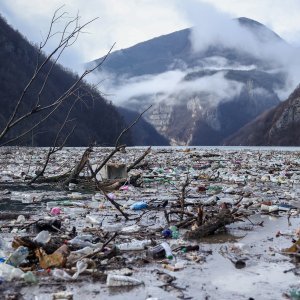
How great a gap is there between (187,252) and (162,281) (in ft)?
2.92

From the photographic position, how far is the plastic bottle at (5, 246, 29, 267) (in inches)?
133

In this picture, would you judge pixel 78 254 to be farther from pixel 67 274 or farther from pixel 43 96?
pixel 43 96

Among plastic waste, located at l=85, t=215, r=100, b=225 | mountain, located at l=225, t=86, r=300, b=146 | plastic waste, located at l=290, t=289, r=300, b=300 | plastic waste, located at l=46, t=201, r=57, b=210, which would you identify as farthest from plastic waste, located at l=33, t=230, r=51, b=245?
mountain, located at l=225, t=86, r=300, b=146

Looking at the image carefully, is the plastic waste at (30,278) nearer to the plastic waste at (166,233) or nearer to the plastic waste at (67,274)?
the plastic waste at (67,274)

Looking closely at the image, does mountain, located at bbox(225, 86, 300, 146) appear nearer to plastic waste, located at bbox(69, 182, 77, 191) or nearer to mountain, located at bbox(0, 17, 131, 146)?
mountain, located at bbox(0, 17, 131, 146)

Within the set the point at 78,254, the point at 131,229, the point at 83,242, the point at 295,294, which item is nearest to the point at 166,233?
the point at 131,229

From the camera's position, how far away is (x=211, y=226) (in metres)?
4.68

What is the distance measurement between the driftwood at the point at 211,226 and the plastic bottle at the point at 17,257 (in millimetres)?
1692

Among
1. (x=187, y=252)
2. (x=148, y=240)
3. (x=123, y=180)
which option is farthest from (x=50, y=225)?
(x=123, y=180)

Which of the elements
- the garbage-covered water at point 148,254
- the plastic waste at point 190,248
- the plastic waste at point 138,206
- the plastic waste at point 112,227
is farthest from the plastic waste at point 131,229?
the plastic waste at point 138,206

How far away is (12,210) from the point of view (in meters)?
6.66

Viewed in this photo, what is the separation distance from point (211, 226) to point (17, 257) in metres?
2.03

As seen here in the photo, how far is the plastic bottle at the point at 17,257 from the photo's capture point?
11.1ft

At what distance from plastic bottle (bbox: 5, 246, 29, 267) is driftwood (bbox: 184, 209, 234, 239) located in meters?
1.69
